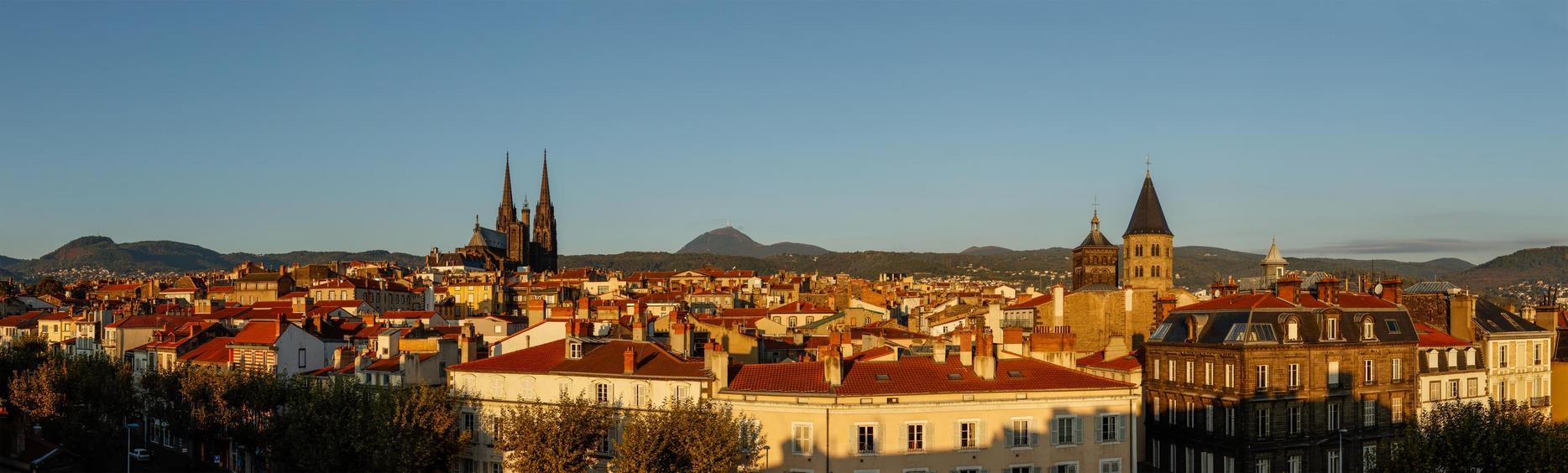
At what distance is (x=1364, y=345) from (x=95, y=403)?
6599 centimetres

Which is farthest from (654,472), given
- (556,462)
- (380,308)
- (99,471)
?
(380,308)

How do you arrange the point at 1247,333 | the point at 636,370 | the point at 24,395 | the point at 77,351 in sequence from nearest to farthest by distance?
the point at 636,370
the point at 1247,333
the point at 24,395
the point at 77,351

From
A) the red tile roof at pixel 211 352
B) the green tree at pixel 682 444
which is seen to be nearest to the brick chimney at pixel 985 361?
the green tree at pixel 682 444

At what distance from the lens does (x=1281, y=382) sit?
61.3m

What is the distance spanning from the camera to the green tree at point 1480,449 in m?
47.6

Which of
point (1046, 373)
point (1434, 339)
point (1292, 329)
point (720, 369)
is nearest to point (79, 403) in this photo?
point (720, 369)

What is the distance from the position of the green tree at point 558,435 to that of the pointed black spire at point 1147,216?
277 feet

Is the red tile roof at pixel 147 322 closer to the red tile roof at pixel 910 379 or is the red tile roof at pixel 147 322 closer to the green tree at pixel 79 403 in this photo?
the green tree at pixel 79 403

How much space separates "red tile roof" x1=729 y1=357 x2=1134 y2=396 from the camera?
53.1 m

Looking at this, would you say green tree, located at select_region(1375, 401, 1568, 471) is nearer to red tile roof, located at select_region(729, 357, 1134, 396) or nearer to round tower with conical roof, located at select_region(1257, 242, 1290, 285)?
red tile roof, located at select_region(729, 357, 1134, 396)

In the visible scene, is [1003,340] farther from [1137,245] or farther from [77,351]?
[77,351]

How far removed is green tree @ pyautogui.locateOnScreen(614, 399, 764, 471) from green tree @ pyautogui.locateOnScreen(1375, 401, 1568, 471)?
2311 centimetres

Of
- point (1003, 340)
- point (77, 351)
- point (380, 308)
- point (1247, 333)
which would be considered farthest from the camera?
point (380, 308)

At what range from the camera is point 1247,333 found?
61438 mm
